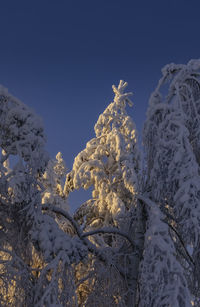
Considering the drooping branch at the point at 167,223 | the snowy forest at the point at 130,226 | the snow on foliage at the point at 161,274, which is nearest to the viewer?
the snow on foliage at the point at 161,274

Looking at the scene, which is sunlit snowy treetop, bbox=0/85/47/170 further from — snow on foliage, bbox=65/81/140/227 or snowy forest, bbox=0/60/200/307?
snow on foliage, bbox=65/81/140/227

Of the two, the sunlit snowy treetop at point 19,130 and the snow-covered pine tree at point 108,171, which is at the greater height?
the snow-covered pine tree at point 108,171

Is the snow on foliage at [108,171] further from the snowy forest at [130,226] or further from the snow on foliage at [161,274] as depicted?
the snow on foliage at [161,274]

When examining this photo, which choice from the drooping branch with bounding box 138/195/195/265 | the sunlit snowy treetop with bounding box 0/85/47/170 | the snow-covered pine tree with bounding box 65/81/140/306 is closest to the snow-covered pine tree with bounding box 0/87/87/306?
the sunlit snowy treetop with bounding box 0/85/47/170

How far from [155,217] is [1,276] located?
9.14 ft

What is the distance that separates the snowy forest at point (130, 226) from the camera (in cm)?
605

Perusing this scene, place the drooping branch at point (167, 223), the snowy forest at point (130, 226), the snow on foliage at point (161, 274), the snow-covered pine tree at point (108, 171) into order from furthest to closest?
1. the snow-covered pine tree at point (108, 171)
2. the drooping branch at point (167, 223)
3. the snowy forest at point (130, 226)
4. the snow on foliage at point (161, 274)

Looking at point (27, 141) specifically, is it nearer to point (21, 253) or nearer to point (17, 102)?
point (17, 102)

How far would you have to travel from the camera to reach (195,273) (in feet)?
20.8

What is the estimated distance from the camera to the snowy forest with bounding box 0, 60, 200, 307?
6.05m

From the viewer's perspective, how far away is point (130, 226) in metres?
7.95

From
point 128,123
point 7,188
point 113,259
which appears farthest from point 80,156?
point 7,188

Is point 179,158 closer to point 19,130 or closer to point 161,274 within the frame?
point 161,274

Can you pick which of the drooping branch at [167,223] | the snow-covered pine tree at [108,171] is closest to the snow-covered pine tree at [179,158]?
the drooping branch at [167,223]
